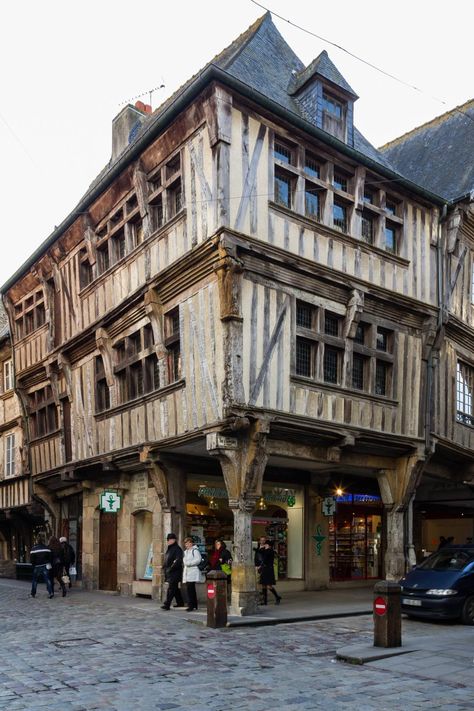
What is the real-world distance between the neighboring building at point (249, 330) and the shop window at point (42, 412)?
146 centimetres

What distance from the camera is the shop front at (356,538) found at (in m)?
19.0

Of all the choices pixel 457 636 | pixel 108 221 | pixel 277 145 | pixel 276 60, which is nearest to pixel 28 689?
pixel 457 636

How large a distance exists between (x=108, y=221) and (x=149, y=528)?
706 centimetres

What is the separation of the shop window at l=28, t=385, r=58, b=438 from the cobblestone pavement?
9.18 metres

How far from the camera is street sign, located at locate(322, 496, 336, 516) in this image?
58.7ft

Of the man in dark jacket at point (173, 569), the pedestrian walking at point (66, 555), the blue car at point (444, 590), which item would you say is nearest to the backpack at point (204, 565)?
the man in dark jacket at point (173, 569)

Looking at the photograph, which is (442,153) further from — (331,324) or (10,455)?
(10,455)

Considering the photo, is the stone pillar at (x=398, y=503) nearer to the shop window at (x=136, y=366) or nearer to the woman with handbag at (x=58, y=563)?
the shop window at (x=136, y=366)

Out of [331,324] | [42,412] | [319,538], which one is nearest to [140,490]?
[319,538]

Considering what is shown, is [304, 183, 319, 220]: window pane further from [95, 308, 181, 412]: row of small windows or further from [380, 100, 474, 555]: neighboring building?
[380, 100, 474, 555]: neighboring building

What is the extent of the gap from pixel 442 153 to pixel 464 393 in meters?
6.56

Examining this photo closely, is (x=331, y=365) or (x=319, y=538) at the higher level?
(x=331, y=365)

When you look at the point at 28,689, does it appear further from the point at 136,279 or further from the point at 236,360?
the point at 136,279

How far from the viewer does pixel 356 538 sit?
64.7 feet
